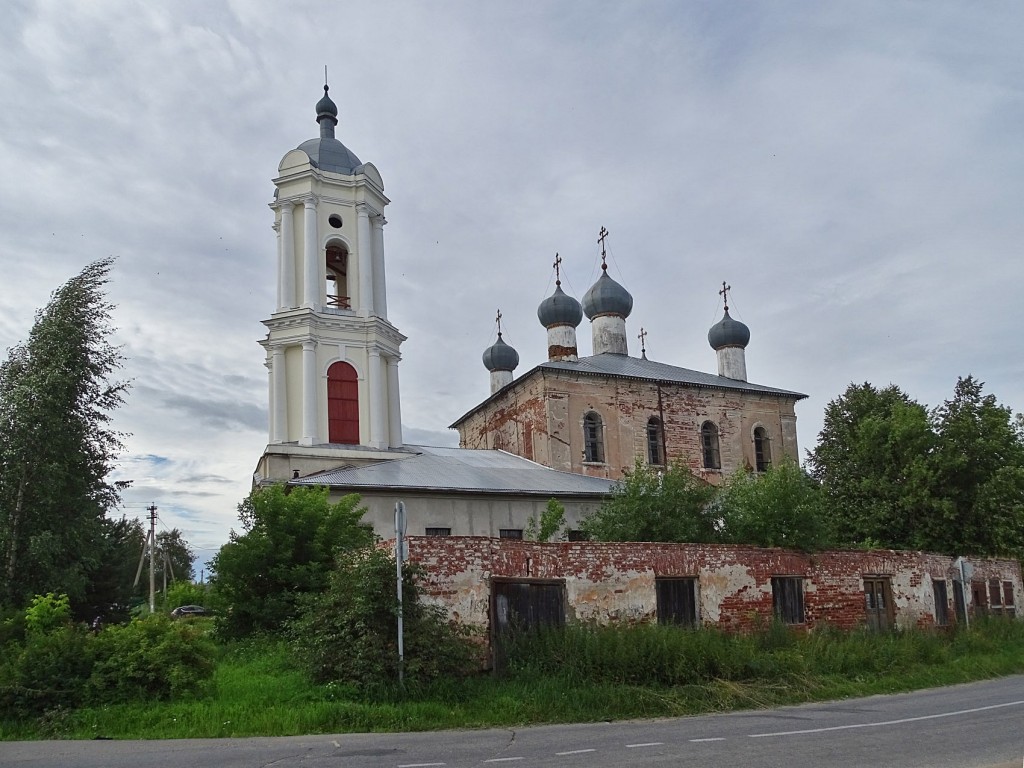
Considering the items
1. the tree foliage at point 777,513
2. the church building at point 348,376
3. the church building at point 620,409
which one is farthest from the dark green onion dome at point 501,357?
the tree foliage at point 777,513

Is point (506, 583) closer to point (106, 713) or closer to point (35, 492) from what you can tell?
point (106, 713)

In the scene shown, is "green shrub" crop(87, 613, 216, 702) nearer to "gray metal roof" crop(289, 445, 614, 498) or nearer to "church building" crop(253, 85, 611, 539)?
"gray metal roof" crop(289, 445, 614, 498)

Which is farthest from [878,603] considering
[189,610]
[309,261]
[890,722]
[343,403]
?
[189,610]

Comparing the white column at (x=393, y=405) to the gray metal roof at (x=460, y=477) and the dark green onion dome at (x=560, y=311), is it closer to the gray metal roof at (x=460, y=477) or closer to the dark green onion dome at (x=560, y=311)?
the gray metal roof at (x=460, y=477)

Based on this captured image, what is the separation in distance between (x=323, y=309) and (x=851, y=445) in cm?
Result: 1743

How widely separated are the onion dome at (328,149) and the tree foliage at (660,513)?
633 inches

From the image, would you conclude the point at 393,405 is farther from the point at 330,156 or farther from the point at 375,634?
the point at 375,634

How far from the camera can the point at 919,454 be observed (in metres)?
27.2

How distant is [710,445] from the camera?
3331 centimetres

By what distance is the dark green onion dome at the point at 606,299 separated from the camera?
119 ft

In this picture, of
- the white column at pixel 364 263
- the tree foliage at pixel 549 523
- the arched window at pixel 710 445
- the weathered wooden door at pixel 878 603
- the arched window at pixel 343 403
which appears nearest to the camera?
the weathered wooden door at pixel 878 603

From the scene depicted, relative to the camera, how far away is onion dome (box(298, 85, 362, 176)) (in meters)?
30.2

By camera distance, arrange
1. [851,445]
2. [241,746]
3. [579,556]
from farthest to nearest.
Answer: [851,445] → [579,556] → [241,746]

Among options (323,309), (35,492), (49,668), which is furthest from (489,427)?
(49,668)
